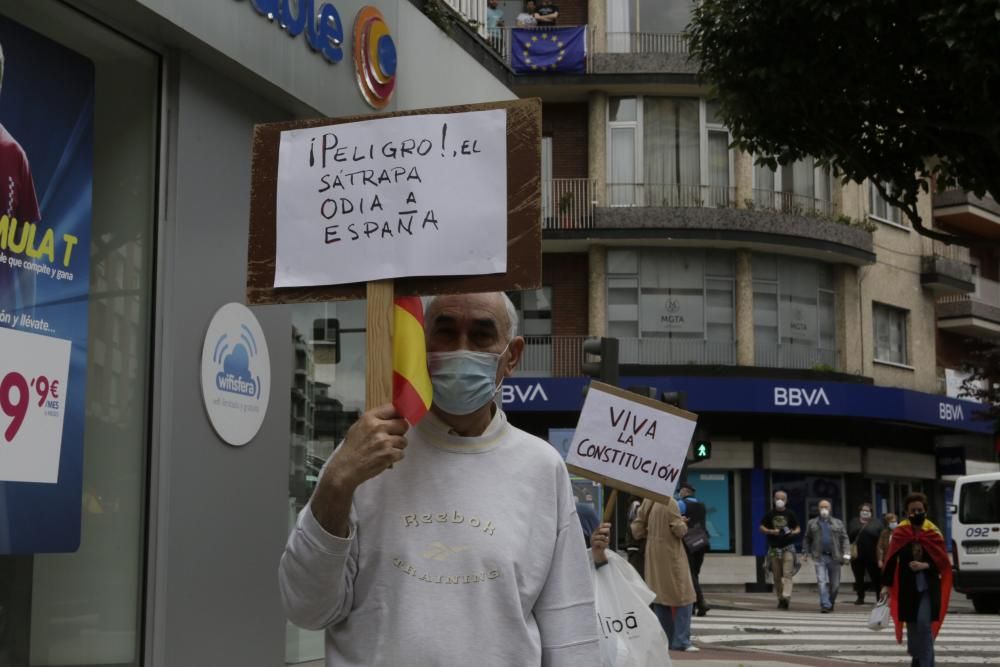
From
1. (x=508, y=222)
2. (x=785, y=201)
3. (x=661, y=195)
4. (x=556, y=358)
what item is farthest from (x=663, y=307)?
(x=508, y=222)

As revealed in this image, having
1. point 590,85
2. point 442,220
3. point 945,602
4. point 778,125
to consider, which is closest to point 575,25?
point 590,85

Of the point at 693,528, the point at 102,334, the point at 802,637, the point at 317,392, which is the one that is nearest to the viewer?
the point at 102,334

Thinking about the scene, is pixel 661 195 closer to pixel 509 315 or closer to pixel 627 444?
pixel 627 444

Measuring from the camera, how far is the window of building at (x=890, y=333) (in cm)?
3450

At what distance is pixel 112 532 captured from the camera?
6.66m

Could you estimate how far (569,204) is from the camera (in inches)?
1225

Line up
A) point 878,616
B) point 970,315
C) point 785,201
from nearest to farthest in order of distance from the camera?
point 878,616, point 785,201, point 970,315

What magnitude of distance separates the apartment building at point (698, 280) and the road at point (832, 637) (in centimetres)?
939

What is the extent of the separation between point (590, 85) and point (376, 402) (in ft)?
95.9

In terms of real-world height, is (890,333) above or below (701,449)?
above

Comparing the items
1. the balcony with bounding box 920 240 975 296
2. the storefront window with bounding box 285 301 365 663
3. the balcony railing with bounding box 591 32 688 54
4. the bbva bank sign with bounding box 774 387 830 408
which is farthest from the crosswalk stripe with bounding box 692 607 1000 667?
the balcony with bounding box 920 240 975 296

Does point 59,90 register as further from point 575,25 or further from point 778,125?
point 575,25

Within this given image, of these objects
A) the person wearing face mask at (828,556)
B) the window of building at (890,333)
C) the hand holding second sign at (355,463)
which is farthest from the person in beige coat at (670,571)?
the window of building at (890,333)

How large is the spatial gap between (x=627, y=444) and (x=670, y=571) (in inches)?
181
